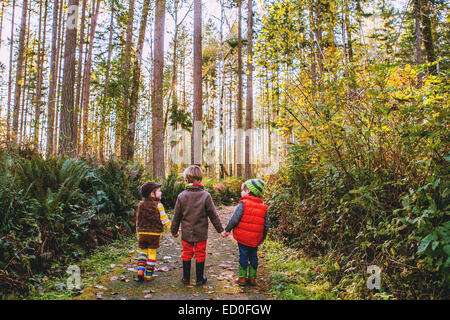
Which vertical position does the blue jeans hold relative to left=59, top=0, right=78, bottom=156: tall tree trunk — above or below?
below

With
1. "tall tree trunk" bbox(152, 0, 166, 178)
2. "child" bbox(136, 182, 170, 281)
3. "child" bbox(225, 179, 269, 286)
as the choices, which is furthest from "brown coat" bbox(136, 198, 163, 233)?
"tall tree trunk" bbox(152, 0, 166, 178)

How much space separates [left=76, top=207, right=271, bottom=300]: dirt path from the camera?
370cm

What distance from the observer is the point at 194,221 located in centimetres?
425

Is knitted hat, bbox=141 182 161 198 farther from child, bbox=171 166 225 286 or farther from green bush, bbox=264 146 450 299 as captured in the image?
green bush, bbox=264 146 450 299

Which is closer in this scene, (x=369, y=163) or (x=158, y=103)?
(x=369, y=163)

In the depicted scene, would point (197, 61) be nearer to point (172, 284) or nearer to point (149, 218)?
point (149, 218)

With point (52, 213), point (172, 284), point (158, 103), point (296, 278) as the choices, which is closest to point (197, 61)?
point (158, 103)

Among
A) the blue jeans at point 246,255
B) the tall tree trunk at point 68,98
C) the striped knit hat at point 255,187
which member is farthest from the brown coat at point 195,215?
the tall tree trunk at point 68,98

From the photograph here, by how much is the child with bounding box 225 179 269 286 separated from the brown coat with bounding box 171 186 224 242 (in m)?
0.34

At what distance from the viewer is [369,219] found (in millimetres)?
3727

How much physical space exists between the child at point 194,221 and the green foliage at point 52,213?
1954 millimetres

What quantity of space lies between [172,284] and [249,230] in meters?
1.45

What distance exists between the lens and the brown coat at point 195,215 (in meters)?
4.21
